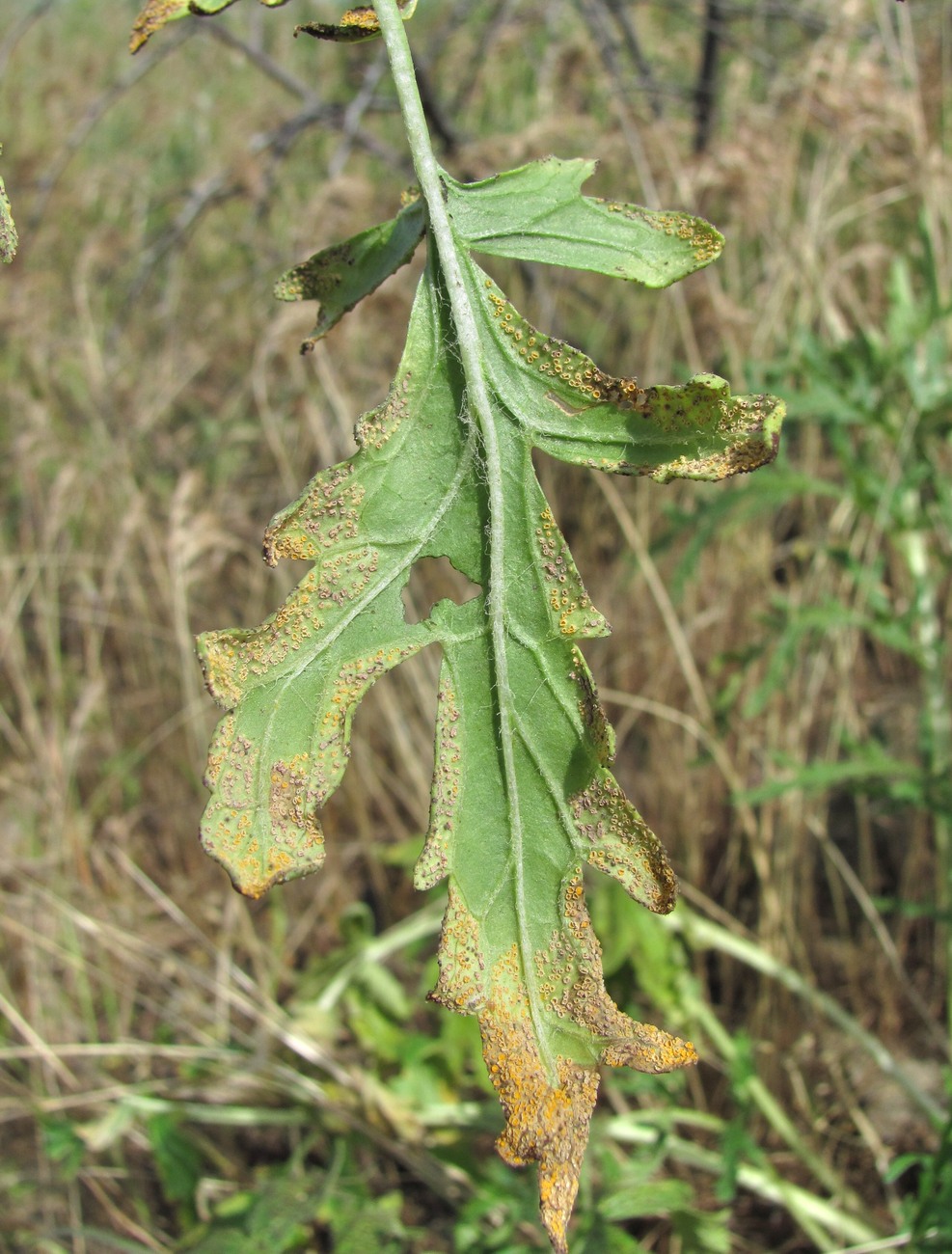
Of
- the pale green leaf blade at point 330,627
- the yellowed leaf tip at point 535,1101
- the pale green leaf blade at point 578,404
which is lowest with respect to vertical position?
the yellowed leaf tip at point 535,1101

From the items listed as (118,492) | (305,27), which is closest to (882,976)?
(305,27)

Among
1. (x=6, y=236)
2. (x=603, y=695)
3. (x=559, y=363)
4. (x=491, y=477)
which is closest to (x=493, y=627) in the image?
(x=491, y=477)

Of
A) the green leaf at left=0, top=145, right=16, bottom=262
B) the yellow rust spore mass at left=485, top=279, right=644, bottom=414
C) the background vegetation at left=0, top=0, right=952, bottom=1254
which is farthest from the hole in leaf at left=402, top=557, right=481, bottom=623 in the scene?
the green leaf at left=0, top=145, right=16, bottom=262

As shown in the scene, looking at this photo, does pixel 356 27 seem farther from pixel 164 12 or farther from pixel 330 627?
pixel 330 627

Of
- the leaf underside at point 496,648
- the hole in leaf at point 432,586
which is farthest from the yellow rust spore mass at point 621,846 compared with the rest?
the hole in leaf at point 432,586

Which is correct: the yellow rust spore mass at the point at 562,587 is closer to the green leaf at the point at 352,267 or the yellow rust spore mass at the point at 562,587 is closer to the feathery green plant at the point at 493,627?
the feathery green plant at the point at 493,627

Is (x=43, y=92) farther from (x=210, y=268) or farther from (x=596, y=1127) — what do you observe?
(x=596, y=1127)

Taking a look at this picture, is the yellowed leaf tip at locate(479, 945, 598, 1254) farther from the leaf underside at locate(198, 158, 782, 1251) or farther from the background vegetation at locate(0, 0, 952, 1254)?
the background vegetation at locate(0, 0, 952, 1254)
